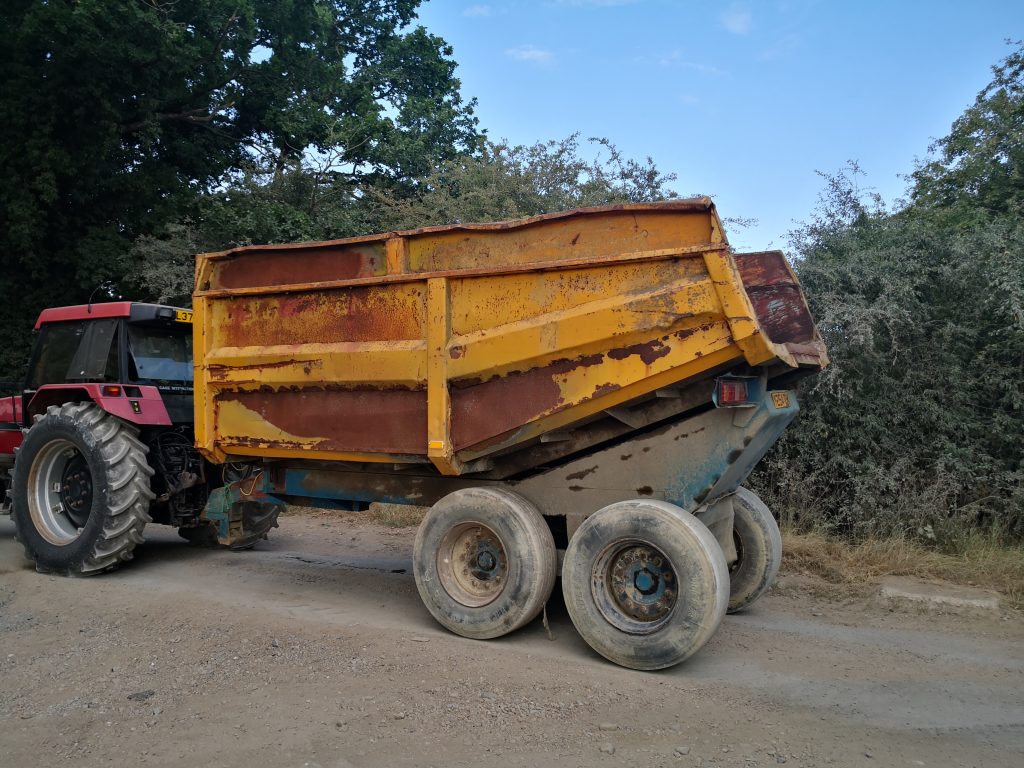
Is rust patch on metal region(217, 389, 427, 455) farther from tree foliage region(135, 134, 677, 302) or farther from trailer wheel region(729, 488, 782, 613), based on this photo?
tree foliage region(135, 134, 677, 302)

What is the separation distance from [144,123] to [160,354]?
26.7ft

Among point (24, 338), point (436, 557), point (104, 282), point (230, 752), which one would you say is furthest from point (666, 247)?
point (24, 338)

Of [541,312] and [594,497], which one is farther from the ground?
[541,312]

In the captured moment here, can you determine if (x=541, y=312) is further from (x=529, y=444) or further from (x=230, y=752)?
(x=230, y=752)

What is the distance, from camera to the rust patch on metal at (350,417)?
15.7ft

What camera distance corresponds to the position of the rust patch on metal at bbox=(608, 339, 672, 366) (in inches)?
161

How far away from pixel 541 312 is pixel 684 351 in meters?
0.86

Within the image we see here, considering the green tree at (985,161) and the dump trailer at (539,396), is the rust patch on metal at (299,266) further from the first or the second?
the green tree at (985,161)

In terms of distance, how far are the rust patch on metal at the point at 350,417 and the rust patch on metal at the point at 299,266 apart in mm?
791

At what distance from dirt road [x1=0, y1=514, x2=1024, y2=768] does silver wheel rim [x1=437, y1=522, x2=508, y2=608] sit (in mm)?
289

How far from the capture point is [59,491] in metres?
6.52

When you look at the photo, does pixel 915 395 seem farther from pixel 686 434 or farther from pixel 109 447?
pixel 109 447

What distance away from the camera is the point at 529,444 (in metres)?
4.74

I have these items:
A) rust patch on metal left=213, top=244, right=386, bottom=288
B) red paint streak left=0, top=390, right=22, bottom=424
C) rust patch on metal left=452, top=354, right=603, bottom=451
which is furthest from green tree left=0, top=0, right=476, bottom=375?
rust patch on metal left=452, top=354, right=603, bottom=451
